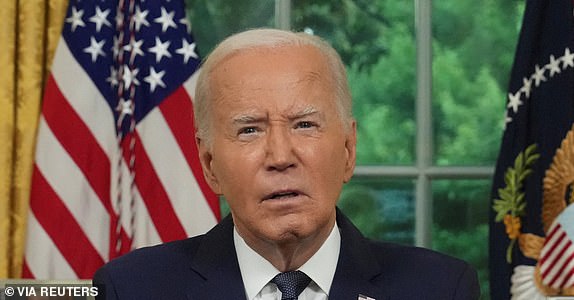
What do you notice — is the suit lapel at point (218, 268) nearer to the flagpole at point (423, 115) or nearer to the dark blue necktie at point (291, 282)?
the dark blue necktie at point (291, 282)

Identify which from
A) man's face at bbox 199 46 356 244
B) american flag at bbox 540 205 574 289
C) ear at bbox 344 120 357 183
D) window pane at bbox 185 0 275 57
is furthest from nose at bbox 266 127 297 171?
window pane at bbox 185 0 275 57

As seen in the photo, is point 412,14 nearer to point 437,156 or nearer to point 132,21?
point 437,156

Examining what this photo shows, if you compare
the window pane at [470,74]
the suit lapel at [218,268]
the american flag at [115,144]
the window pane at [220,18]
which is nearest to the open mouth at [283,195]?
the suit lapel at [218,268]

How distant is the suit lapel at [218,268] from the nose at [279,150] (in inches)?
10.4

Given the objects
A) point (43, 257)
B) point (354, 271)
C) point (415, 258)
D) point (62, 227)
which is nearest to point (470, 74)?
point (62, 227)

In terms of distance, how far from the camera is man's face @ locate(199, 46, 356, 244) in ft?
5.65

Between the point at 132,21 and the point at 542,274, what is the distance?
5.82 ft

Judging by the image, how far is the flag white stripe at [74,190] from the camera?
3.57 m

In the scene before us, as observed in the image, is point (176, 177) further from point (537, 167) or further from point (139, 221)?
point (537, 167)

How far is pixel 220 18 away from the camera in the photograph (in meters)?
4.12

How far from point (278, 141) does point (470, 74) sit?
8.61 ft

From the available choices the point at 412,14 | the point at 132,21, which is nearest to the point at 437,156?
the point at 412,14

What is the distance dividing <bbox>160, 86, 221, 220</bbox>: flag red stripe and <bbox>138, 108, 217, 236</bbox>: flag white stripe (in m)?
0.02

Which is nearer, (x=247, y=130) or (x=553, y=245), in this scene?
(x=247, y=130)
